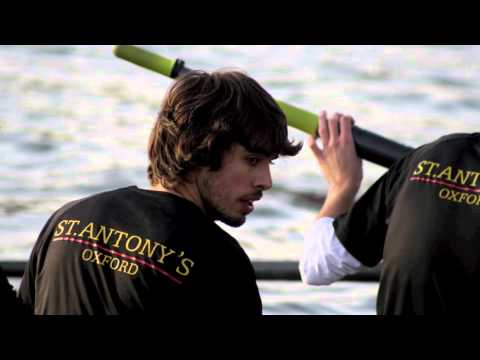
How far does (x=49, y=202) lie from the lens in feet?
22.0

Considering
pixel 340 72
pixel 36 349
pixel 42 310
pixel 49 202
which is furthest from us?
pixel 340 72

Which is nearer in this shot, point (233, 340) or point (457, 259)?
point (233, 340)

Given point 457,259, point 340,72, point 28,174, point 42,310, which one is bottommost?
point 28,174

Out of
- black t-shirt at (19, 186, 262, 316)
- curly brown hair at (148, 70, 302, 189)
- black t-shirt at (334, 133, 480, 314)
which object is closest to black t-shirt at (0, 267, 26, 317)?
black t-shirt at (19, 186, 262, 316)

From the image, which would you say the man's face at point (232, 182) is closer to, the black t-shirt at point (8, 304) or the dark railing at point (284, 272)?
the black t-shirt at point (8, 304)

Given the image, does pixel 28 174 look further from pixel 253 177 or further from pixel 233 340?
pixel 233 340

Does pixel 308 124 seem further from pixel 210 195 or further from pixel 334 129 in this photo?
pixel 210 195

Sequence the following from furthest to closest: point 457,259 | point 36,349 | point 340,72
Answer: point 340,72, point 457,259, point 36,349

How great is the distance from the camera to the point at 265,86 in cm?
859

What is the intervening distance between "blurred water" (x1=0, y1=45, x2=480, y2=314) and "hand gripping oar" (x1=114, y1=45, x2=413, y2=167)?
1.92 meters

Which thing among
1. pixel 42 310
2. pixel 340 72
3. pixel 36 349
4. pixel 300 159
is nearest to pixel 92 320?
pixel 36 349

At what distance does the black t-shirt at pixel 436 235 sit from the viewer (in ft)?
8.28

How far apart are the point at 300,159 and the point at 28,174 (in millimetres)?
1722

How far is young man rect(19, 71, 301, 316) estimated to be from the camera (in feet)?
7.24
